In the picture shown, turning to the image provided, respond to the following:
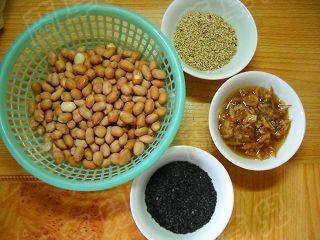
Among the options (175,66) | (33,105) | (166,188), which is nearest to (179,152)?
(166,188)

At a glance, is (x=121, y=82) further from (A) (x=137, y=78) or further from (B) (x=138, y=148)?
(B) (x=138, y=148)

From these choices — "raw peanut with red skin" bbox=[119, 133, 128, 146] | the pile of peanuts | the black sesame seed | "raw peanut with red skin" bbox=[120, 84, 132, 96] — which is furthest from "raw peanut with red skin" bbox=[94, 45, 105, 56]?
the black sesame seed

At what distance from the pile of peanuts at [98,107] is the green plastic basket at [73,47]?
0.02m

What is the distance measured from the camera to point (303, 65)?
113 centimetres

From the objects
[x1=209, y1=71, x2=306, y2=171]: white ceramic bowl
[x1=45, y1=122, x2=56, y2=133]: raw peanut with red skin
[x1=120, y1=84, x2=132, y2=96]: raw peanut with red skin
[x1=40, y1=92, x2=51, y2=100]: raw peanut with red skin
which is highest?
[x1=40, y1=92, x2=51, y2=100]: raw peanut with red skin

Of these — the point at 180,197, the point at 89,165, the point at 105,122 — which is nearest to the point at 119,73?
the point at 105,122

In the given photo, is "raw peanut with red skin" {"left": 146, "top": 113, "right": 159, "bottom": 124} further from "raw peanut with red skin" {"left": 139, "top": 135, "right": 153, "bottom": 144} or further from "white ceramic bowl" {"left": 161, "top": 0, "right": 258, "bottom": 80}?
"white ceramic bowl" {"left": 161, "top": 0, "right": 258, "bottom": 80}

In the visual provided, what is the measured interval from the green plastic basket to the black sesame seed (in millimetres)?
98

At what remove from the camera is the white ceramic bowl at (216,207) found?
0.98 metres

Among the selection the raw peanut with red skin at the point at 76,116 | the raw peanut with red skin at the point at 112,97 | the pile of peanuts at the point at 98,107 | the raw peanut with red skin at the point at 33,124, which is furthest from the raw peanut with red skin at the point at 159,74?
the raw peanut with red skin at the point at 33,124

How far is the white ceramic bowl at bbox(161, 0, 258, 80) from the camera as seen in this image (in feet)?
3.45

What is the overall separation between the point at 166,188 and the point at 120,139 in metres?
0.17

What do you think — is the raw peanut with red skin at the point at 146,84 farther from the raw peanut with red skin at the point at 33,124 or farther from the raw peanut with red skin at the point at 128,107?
the raw peanut with red skin at the point at 33,124

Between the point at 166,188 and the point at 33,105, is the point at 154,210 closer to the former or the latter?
the point at 166,188
